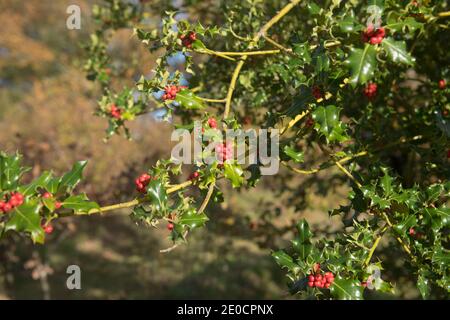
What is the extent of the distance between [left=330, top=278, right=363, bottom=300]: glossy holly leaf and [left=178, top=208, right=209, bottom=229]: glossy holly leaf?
0.58m

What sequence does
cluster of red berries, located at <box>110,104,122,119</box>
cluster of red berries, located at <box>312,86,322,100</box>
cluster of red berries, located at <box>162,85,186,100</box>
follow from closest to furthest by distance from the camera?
cluster of red berries, located at <box>312,86,322,100</box>
cluster of red berries, located at <box>162,85,186,100</box>
cluster of red berries, located at <box>110,104,122,119</box>

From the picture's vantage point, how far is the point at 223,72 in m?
3.42

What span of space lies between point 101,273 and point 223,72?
17.0 ft

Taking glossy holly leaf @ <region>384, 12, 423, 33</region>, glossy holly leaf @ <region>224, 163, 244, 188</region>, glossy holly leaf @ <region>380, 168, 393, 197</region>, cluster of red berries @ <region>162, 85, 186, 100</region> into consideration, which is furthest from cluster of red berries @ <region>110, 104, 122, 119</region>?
glossy holly leaf @ <region>384, 12, 423, 33</region>

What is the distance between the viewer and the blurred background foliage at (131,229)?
4812 millimetres

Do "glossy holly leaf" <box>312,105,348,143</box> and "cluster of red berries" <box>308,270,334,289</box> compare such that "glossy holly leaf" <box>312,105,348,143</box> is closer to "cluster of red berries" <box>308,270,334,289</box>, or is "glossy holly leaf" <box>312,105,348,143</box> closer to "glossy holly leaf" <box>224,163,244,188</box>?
"glossy holly leaf" <box>224,163,244,188</box>

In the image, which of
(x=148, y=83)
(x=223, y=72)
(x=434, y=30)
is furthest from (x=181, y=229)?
(x=434, y=30)

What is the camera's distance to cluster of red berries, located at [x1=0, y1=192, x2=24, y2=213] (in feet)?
5.87

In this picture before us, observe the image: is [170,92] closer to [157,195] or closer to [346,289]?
[157,195]

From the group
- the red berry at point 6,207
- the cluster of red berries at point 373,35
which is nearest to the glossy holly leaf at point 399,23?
the cluster of red berries at point 373,35

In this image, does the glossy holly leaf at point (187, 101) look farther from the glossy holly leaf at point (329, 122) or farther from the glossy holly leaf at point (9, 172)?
Answer: the glossy holly leaf at point (9, 172)

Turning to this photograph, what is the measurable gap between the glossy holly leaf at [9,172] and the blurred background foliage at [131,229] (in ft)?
8.27

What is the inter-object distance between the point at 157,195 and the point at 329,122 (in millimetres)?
774
